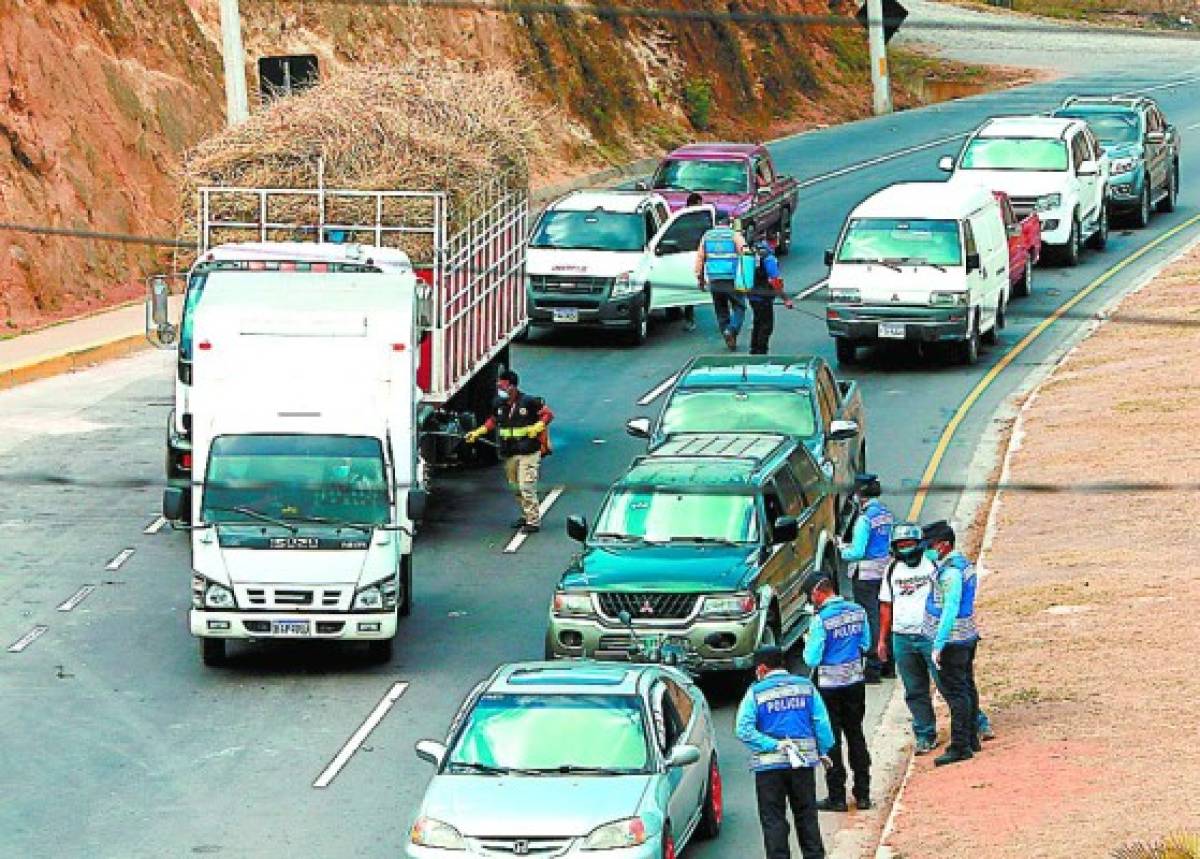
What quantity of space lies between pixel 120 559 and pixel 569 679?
9.83 meters

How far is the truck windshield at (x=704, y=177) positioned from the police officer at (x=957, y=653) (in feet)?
76.8

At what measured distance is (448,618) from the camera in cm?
2345

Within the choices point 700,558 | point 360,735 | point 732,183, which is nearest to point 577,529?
point 700,558

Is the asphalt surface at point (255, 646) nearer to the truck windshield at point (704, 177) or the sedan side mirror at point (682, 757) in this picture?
the sedan side mirror at point (682, 757)

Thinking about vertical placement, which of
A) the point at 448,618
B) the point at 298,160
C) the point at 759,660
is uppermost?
the point at 298,160

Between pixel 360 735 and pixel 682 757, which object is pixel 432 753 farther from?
pixel 360 735

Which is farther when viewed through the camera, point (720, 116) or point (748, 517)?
point (720, 116)

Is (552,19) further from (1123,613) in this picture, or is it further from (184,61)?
(1123,613)

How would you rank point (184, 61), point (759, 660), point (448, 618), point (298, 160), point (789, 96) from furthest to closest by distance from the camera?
point (789, 96), point (184, 61), point (298, 160), point (448, 618), point (759, 660)

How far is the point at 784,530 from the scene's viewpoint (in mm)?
21281

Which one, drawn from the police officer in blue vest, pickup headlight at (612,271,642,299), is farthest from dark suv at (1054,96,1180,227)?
the police officer in blue vest

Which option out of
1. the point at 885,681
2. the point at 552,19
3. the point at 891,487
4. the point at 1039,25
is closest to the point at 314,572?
the point at 885,681

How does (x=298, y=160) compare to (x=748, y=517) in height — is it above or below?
above

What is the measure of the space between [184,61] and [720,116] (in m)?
19.7
